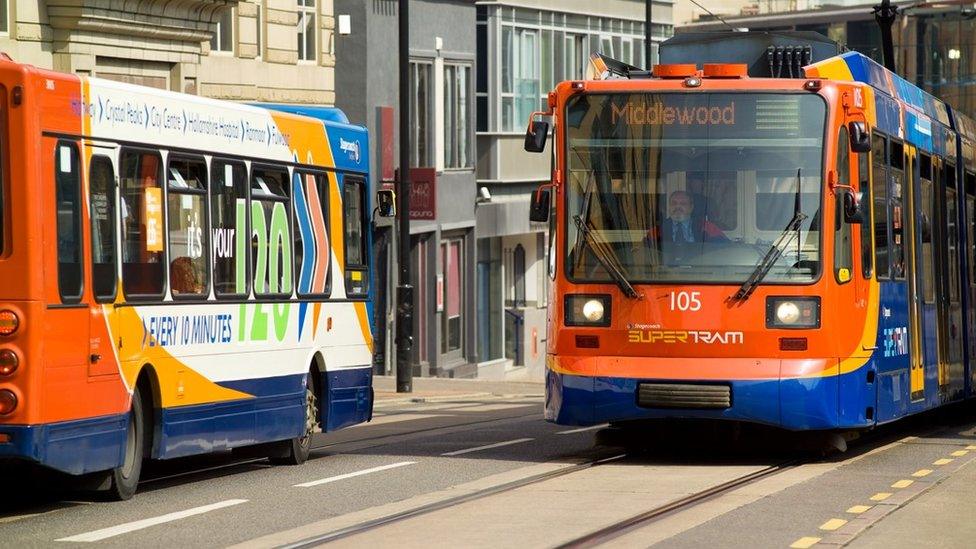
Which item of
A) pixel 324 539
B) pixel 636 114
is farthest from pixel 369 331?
pixel 324 539

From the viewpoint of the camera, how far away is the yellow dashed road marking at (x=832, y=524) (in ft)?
40.1

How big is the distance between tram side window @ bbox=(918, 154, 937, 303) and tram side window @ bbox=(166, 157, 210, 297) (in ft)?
25.5

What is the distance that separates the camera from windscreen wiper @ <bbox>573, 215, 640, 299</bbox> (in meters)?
16.5

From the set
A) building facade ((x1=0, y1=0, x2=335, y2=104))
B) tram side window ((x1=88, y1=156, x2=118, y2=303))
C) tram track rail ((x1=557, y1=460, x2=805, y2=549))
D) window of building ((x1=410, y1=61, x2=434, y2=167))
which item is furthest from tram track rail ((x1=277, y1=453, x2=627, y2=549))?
window of building ((x1=410, y1=61, x2=434, y2=167))

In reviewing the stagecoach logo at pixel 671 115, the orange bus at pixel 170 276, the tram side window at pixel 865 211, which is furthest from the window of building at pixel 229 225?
the tram side window at pixel 865 211

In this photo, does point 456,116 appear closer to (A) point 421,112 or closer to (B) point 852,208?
(A) point 421,112

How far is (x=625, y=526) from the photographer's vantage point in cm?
1232

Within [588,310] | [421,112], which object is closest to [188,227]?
[588,310]

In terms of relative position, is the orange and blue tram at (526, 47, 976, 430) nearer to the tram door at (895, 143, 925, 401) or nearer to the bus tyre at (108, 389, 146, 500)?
the tram door at (895, 143, 925, 401)

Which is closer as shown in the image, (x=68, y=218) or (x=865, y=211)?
(x=68, y=218)

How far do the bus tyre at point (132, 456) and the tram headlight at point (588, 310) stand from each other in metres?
3.99

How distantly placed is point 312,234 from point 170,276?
2.88m

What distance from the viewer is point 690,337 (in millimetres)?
16328

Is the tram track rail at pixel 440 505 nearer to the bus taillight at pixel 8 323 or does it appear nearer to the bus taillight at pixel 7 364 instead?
the bus taillight at pixel 7 364
